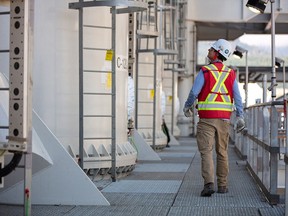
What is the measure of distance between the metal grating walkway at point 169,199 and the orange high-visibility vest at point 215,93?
1.12 metres

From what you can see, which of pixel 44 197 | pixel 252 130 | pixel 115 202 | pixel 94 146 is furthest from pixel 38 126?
pixel 252 130

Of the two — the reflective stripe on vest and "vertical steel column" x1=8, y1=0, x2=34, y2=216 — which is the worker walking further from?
"vertical steel column" x1=8, y1=0, x2=34, y2=216

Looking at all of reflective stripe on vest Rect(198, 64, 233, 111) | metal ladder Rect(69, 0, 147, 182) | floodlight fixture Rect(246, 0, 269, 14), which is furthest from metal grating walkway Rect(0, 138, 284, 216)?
floodlight fixture Rect(246, 0, 269, 14)

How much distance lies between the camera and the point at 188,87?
33.5m

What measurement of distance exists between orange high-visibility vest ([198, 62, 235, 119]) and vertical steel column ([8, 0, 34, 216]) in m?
3.78

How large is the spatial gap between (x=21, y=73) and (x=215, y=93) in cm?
393

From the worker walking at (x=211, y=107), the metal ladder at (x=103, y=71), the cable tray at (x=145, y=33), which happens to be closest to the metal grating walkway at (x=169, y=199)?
the worker walking at (x=211, y=107)

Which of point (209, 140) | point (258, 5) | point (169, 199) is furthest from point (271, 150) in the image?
point (258, 5)

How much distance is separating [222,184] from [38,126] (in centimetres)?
294

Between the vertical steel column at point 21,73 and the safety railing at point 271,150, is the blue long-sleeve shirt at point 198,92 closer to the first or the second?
the safety railing at point 271,150

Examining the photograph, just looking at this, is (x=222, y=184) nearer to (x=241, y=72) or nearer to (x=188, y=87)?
(x=188, y=87)

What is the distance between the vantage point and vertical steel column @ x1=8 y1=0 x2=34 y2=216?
6.27 m

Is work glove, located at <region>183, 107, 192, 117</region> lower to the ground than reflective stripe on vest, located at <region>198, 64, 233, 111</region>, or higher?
lower

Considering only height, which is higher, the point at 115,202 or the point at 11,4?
the point at 11,4
